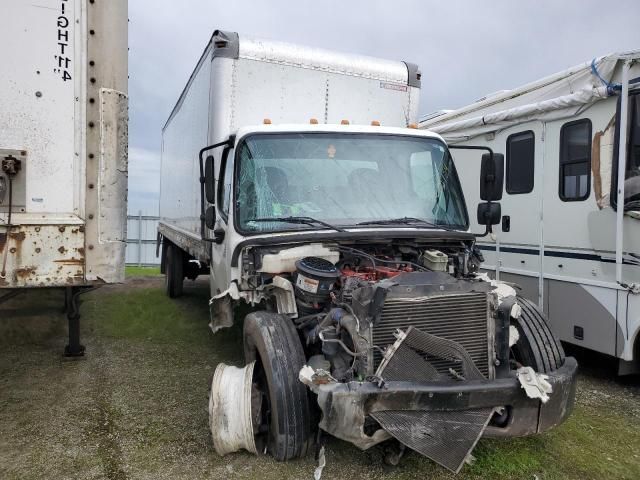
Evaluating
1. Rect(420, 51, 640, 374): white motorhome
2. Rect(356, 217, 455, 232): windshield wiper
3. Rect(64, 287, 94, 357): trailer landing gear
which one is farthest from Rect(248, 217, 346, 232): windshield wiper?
Rect(64, 287, 94, 357): trailer landing gear

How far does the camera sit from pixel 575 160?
5922mm

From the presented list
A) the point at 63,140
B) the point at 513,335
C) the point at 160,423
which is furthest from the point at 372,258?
the point at 63,140

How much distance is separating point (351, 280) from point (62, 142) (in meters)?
2.33

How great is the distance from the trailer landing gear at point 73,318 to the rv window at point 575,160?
205 inches

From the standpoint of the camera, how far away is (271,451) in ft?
11.9

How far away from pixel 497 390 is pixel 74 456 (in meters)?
2.88

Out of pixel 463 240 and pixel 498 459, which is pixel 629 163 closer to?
pixel 463 240

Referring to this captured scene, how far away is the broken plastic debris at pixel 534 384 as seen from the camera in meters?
3.21

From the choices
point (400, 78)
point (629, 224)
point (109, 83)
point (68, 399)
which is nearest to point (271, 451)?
point (68, 399)

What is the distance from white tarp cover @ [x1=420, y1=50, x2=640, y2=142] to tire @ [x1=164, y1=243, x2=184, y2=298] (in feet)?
15.5

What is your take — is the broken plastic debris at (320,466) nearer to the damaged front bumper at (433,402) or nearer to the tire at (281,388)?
the tire at (281,388)

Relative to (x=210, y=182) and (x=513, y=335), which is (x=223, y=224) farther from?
(x=513, y=335)

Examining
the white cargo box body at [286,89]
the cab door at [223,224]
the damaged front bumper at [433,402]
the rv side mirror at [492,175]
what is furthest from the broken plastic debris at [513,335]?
the white cargo box body at [286,89]

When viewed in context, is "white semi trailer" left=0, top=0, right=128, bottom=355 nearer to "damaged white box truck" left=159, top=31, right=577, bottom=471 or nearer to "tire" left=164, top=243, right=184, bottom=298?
"damaged white box truck" left=159, top=31, right=577, bottom=471
